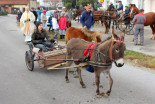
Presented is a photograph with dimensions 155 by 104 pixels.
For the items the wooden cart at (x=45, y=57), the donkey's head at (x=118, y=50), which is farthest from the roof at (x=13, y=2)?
the donkey's head at (x=118, y=50)

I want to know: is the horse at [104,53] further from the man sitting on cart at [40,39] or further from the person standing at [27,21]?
the person standing at [27,21]

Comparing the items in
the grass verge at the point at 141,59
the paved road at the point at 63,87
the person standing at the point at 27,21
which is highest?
the person standing at the point at 27,21

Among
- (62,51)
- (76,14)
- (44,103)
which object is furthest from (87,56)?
(76,14)

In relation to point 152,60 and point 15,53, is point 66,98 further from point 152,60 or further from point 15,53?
point 15,53

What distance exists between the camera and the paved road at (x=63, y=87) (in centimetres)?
472

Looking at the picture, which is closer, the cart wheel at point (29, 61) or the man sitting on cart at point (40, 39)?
the cart wheel at point (29, 61)

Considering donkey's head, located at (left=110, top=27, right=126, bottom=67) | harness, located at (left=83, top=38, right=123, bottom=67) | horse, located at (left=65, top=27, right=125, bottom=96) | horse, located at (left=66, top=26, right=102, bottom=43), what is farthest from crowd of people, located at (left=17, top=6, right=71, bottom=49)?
donkey's head, located at (left=110, top=27, right=126, bottom=67)

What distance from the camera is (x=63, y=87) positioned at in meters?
5.51

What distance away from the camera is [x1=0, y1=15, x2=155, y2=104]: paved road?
4.72m

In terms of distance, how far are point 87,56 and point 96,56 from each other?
0.99ft

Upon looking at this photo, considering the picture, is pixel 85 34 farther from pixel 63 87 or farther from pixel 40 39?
pixel 63 87

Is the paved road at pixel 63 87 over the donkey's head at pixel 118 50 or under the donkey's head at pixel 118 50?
under

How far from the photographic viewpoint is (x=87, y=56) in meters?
4.78

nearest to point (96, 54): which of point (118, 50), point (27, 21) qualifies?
point (118, 50)
